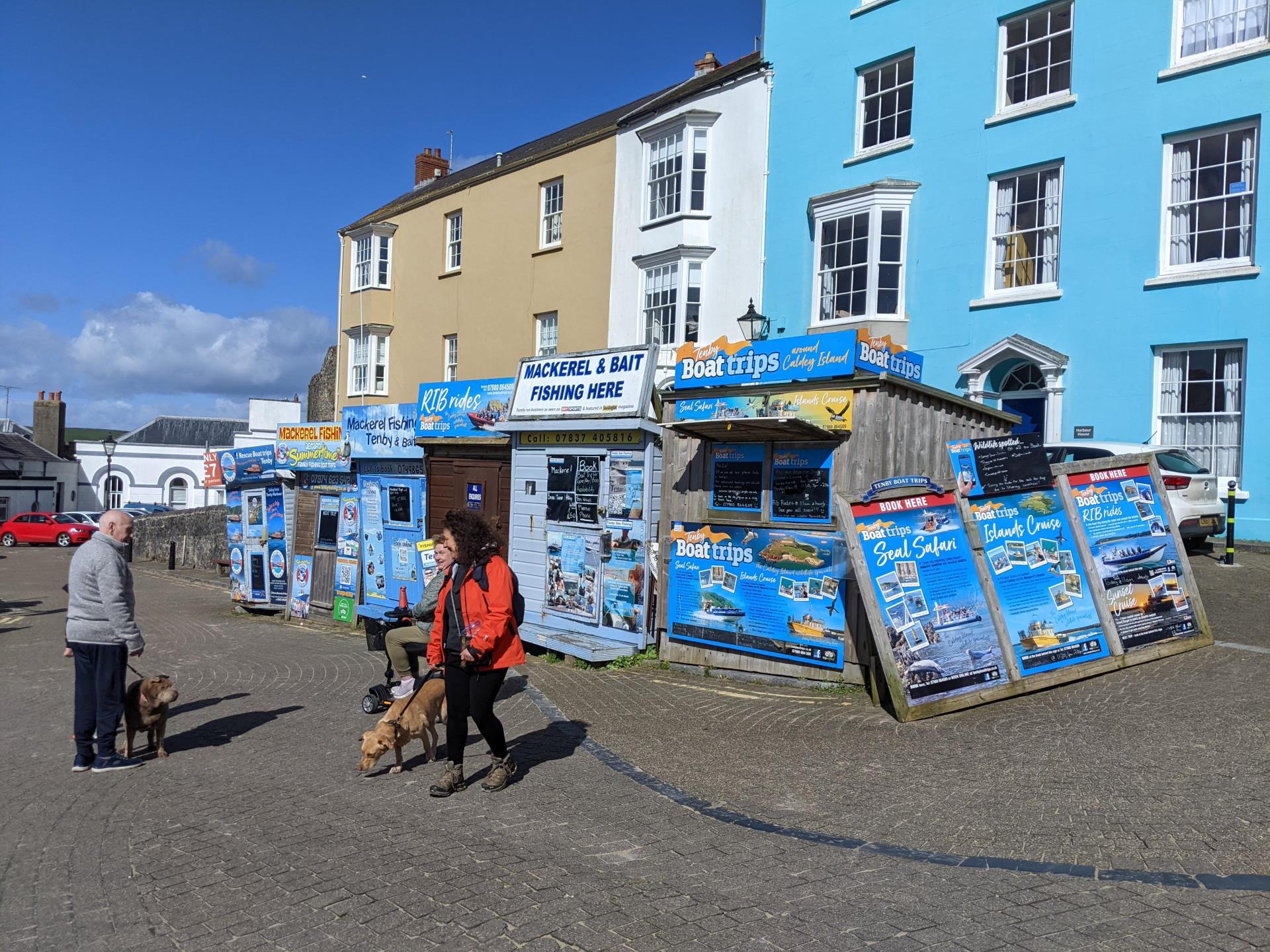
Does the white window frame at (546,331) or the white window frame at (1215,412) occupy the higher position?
the white window frame at (546,331)

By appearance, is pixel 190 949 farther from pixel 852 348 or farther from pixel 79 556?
pixel 852 348

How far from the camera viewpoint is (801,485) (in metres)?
9.06

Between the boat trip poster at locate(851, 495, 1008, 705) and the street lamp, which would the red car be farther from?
the boat trip poster at locate(851, 495, 1008, 705)

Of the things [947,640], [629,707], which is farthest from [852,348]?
[629,707]

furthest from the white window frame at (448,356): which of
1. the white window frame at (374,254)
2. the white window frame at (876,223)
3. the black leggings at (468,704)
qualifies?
the black leggings at (468,704)

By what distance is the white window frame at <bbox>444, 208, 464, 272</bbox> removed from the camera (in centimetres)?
2912

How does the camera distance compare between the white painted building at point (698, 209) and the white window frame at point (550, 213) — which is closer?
the white painted building at point (698, 209)

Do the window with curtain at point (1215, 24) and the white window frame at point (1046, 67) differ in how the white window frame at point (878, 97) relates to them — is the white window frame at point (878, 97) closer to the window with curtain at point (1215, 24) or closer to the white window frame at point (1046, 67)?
the white window frame at point (1046, 67)

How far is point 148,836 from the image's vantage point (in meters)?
5.48

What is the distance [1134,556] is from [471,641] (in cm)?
591

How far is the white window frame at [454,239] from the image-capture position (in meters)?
29.1

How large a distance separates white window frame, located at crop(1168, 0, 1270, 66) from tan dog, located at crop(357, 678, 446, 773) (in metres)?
14.8

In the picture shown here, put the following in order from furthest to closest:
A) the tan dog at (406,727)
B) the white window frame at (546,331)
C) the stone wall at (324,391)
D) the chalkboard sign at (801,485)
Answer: the stone wall at (324,391) → the white window frame at (546,331) → the chalkboard sign at (801,485) → the tan dog at (406,727)

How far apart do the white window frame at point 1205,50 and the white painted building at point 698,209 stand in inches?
310
